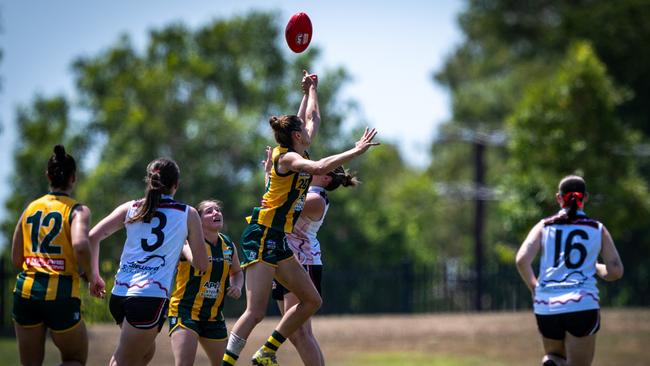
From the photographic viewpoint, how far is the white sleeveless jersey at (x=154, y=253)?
334 inches

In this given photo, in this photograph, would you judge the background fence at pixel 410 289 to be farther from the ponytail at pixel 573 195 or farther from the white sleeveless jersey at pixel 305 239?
the ponytail at pixel 573 195

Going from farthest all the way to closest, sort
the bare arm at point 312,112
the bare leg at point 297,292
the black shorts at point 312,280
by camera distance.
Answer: the black shorts at point 312,280
the bare arm at point 312,112
the bare leg at point 297,292

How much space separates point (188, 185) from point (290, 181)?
2857 cm

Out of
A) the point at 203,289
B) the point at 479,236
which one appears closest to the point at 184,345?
the point at 203,289

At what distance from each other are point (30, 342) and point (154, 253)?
1291 millimetres

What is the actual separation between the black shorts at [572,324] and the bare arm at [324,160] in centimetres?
254

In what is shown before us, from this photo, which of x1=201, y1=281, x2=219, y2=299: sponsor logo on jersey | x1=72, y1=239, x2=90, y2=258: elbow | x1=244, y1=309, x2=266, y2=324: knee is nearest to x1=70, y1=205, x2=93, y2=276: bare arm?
x1=72, y1=239, x2=90, y2=258: elbow

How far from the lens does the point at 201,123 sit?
38.8 metres

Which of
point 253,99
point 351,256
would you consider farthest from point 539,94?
point 253,99

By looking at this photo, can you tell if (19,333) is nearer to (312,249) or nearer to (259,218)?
(259,218)

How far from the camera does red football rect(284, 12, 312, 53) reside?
10.8 metres

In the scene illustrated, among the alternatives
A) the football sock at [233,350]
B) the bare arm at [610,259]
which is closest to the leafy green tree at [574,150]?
the bare arm at [610,259]

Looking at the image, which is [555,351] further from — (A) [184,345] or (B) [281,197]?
(A) [184,345]

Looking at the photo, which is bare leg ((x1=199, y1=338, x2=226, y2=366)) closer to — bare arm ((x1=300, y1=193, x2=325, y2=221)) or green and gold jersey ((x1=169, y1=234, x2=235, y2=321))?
green and gold jersey ((x1=169, y1=234, x2=235, y2=321))
